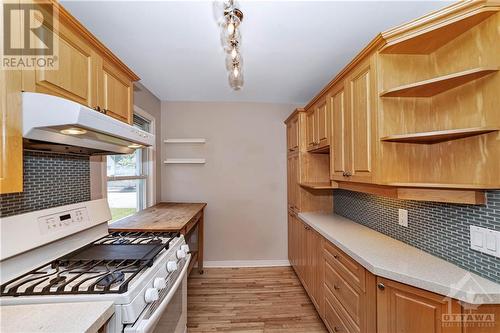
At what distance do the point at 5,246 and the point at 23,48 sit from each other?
88 cm

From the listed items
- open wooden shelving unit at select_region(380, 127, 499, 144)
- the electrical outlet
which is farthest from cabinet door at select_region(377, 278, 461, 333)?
open wooden shelving unit at select_region(380, 127, 499, 144)

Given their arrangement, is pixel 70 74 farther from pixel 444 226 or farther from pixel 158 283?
pixel 444 226

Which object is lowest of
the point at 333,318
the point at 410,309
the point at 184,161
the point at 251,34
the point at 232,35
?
the point at 333,318

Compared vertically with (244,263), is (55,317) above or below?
above

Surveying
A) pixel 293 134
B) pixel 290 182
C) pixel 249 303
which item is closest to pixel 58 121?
pixel 249 303

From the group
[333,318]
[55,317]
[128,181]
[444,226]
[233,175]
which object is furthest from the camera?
[233,175]

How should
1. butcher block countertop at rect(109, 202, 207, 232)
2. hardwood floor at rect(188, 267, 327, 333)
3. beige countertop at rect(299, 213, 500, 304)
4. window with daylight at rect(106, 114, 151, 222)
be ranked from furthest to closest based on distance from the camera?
1. window with daylight at rect(106, 114, 151, 222)
2. hardwood floor at rect(188, 267, 327, 333)
3. butcher block countertop at rect(109, 202, 207, 232)
4. beige countertop at rect(299, 213, 500, 304)

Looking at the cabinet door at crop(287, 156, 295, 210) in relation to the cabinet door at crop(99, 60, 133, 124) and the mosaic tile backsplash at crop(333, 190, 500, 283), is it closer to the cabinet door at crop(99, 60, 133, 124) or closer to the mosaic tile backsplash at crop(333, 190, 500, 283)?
the mosaic tile backsplash at crop(333, 190, 500, 283)

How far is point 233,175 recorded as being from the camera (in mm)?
3592

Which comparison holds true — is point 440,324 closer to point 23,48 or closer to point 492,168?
point 492,168

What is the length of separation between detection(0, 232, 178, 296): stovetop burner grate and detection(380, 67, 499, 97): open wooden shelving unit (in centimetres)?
176

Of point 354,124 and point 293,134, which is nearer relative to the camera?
point 354,124

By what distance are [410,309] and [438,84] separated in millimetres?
1249

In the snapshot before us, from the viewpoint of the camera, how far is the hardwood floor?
2.22m
